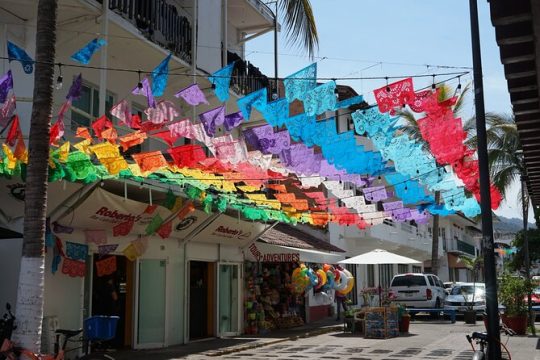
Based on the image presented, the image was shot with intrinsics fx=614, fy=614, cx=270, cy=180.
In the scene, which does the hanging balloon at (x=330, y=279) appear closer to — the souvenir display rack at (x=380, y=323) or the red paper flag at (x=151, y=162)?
the souvenir display rack at (x=380, y=323)

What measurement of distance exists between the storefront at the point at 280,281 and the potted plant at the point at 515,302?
255 inches

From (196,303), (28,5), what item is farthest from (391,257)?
(28,5)

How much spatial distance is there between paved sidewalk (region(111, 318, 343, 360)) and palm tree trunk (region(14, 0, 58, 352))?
602 cm

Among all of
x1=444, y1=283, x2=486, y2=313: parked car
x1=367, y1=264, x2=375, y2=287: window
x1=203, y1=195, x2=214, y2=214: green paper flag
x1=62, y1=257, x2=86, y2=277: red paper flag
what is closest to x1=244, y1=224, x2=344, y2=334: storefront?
x1=203, y1=195, x2=214, y2=214: green paper flag

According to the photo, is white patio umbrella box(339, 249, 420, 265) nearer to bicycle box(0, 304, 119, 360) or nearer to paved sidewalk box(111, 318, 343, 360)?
paved sidewalk box(111, 318, 343, 360)

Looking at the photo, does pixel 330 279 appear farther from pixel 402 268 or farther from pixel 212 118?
pixel 402 268

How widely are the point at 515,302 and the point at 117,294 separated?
11.6 meters

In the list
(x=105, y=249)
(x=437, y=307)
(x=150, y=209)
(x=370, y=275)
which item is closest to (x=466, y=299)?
(x=437, y=307)

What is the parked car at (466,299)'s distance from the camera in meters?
26.7

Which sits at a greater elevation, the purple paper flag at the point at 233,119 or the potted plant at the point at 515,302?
the purple paper flag at the point at 233,119

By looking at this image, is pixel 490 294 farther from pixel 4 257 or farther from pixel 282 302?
pixel 282 302

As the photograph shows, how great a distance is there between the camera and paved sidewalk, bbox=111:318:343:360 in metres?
14.1

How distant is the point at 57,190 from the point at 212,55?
7030mm

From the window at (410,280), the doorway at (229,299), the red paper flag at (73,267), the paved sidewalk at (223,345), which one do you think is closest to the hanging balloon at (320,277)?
the paved sidewalk at (223,345)
